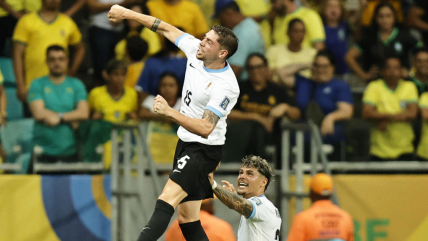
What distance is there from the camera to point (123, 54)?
33.4 ft

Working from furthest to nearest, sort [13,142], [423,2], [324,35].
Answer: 1. [423,2]
2. [324,35]
3. [13,142]

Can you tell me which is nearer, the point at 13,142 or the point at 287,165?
the point at 13,142

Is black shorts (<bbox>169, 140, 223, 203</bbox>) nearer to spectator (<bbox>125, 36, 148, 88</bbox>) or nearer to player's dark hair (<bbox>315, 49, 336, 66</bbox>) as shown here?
spectator (<bbox>125, 36, 148, 88</bbox>)

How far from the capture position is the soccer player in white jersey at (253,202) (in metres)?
6.43

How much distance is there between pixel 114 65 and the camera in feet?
31.1

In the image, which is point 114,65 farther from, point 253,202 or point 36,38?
point 253,202

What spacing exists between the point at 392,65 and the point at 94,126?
14.3 ft

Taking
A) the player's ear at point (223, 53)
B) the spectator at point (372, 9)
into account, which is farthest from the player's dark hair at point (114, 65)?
the spectator at point (372, 9)

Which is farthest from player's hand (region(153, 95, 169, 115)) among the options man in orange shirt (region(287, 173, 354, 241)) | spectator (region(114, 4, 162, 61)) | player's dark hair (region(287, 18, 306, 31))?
player's dark hair (region(287, 18, 306, 31))

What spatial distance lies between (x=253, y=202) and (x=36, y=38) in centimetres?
463

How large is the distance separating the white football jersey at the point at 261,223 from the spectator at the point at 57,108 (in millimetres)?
2843

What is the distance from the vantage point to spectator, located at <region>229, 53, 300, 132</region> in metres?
9.30

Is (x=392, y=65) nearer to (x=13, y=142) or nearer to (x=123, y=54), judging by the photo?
(x=123, y=54)

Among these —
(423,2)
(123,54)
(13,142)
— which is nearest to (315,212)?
(13,142)
